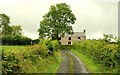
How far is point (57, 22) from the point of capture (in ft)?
351

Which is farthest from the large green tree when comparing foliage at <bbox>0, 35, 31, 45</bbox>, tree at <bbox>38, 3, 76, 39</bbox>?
foliage at <bbox>0, 35, 31, 45</bbox>

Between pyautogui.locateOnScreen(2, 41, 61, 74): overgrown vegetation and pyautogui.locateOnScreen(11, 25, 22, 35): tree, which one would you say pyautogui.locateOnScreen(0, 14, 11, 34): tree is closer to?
pyautogui.locateOnScreen(11, 25, 22, 35): tree

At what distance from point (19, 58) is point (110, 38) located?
32.1ft

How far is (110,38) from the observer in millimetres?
21062

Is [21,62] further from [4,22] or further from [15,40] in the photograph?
[4,22]

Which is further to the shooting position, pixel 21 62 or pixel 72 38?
pixel 72 38

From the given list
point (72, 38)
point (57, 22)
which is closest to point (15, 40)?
point (57, 22)

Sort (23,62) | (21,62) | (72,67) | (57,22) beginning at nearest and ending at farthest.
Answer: (21,62) < (23,62) < (72,67) < (57,22)

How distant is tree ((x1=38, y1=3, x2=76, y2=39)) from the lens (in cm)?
10512

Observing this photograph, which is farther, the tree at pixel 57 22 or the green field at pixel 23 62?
the tree at pixel 57 22

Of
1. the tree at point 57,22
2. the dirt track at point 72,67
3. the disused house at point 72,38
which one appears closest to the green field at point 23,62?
the dirt track at point 72,67

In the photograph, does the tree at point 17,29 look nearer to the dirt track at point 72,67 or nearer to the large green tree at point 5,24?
the large green tree at point 5,24

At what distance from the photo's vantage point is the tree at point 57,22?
345 ft

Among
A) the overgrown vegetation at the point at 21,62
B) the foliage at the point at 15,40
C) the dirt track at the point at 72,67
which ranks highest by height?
the foliage at the point at 15,40
